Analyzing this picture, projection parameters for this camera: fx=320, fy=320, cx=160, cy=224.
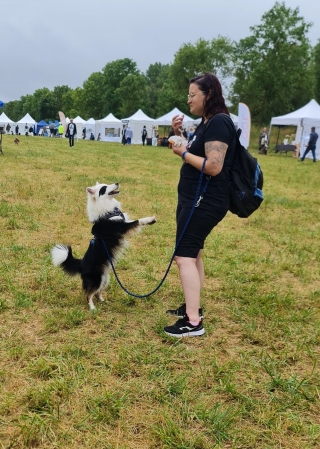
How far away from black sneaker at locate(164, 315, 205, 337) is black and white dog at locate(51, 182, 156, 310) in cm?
80

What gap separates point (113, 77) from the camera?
62.3m

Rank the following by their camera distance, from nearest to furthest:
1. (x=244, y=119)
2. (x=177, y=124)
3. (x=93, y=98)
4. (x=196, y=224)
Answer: (x=196, y=224), (x=177, y=124), (x=244, y=119), (x=93, y=98)

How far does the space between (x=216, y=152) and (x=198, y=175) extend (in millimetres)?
259

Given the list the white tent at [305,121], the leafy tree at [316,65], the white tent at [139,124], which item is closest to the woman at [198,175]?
the white tent at [305,121]

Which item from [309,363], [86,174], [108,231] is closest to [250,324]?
[309,363]

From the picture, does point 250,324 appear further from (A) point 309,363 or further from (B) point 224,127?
(B) point 224,127

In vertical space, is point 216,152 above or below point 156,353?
above

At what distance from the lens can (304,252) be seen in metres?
4.93

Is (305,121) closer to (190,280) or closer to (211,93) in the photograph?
(211,93)

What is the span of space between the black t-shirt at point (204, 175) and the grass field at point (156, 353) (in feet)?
3.86

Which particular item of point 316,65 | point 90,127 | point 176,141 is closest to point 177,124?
point 176,141

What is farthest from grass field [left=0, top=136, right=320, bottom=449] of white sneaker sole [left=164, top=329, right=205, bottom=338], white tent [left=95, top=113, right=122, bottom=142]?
white tent [left=95, top=113, right=122, bottom=142]

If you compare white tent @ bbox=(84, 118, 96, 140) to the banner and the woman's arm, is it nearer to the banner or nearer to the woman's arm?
the banner

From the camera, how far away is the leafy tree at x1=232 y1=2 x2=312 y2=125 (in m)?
40.7
